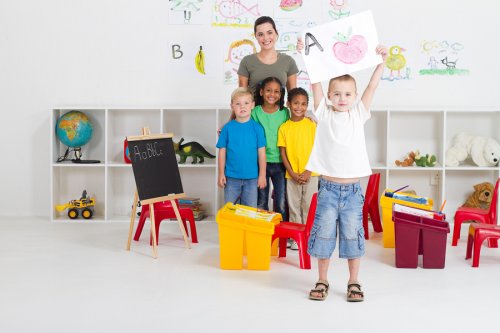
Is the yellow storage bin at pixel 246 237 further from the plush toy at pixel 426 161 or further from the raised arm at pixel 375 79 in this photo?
the plush toy at pixel 426 161

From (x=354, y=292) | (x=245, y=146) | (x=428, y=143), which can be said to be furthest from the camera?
(x=428, y=143)

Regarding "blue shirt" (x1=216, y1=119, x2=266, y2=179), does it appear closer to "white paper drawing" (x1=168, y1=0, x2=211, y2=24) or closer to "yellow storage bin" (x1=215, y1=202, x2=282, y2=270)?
"yellow storage bin" (x1=215, y1=202, x2=282, y2=270)

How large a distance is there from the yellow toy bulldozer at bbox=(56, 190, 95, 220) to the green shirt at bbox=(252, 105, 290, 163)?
214cm

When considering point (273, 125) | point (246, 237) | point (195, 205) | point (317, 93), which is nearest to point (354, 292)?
point (246, 237)

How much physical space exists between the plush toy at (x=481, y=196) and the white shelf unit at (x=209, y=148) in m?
0.19

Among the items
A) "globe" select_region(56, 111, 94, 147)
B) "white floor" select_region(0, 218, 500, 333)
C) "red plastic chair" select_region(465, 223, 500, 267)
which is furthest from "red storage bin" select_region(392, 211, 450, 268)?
"globe" select_region(56, 111, 94, 147)

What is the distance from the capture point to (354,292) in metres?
3.50

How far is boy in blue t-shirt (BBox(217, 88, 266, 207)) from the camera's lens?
4.67 m

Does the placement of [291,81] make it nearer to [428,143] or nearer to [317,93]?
[317,93]

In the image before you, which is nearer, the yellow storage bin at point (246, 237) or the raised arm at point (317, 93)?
the raised arm at point (317, 93)

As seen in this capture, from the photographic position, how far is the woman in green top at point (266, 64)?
482cm

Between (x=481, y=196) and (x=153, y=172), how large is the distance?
311 centimetres

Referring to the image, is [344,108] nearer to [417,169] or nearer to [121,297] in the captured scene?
[121,297]

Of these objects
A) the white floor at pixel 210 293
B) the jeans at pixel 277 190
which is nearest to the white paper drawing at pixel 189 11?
the jeans at pixel 277 190
